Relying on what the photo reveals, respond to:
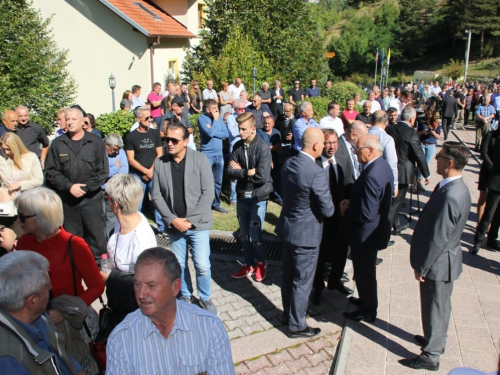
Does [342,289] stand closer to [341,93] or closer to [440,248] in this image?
[440,248]

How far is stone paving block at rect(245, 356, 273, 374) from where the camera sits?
410 cm

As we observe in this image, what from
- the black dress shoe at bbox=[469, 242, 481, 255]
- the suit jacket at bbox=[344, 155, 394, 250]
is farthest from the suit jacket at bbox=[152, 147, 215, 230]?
the black dress shoe at bbox=[469, 242, 481, 255]

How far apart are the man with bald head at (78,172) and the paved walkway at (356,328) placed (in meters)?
1.88

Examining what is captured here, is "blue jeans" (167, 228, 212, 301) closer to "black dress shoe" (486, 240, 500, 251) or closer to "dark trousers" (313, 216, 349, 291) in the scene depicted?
"dark trousers" (313, 216, 349, 291)

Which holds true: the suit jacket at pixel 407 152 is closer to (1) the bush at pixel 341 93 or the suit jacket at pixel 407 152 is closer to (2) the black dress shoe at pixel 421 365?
(2) the black dress shoe at pixel 421 365

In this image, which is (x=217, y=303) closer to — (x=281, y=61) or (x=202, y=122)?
(x=202, y=122)

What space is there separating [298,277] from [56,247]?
2.30 metres

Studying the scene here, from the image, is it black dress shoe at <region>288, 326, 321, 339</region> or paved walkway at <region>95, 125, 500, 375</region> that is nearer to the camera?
paved walkway at <region>95, 125, 500, 375</region>

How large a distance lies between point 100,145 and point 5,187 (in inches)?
49.3

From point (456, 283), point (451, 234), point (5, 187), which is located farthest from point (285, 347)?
point (5, 187)

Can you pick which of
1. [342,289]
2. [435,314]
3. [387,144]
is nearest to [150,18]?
[387,144]

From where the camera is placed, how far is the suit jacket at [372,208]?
A: 439 centimetres

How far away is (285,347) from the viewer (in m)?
4.41

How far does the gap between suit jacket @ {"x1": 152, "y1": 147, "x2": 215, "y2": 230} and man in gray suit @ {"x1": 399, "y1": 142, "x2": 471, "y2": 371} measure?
2152 millimetres
